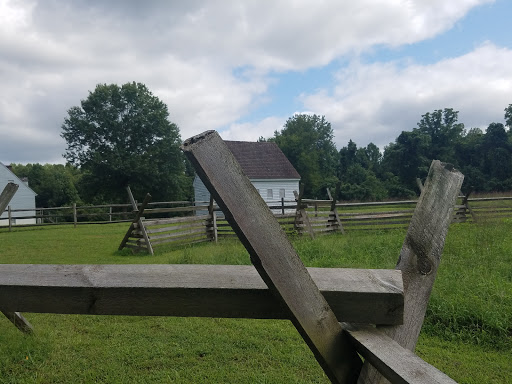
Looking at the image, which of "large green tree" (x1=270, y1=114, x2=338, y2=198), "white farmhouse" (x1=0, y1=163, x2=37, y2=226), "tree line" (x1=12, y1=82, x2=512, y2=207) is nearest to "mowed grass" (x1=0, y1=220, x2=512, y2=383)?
"tree line" (x1=12, y1=82, x2=512, y2=207)

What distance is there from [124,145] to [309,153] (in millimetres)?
25674

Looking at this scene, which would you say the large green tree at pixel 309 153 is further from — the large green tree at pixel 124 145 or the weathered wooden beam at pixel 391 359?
the weathered wooden beam at pixel 391 359

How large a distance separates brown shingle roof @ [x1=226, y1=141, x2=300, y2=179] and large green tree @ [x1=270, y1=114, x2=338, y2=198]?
14.4 metres

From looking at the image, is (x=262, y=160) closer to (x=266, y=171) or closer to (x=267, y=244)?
(x=266, y=171)

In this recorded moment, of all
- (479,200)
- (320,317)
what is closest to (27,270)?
(320,317)

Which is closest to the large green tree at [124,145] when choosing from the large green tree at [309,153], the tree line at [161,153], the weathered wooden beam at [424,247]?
the tree line at [161,153]

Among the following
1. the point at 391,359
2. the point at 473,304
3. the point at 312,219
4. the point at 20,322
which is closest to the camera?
the point at 391,359

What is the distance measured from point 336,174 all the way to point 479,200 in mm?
42310

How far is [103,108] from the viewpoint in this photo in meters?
42.3

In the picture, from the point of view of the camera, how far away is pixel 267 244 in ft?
4.04

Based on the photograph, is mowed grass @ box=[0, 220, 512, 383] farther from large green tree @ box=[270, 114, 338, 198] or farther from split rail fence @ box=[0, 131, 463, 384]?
A: large green tree @ box=[270, 114, 338, 198]

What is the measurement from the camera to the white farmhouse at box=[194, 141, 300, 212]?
3425cm

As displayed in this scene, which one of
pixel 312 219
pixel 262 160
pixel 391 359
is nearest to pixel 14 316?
pixel 391 359

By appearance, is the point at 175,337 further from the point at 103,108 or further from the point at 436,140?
the point at 436,140
